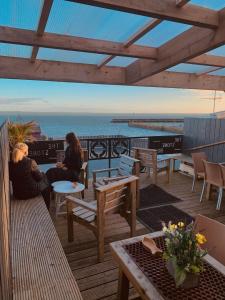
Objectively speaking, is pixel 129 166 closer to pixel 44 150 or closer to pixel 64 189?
pixel 64 189

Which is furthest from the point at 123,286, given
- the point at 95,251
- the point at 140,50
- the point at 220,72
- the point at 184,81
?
the point at 220,72

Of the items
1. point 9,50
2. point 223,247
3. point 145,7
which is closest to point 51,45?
point 9,50

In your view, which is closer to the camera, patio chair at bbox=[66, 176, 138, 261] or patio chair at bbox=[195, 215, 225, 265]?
patio chair at bbox=[195, 215, 225, 265]

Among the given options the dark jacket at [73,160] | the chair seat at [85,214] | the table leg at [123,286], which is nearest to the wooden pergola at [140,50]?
the dark jacket at [73,160]

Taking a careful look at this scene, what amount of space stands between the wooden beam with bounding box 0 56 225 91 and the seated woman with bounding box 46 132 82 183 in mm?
1036

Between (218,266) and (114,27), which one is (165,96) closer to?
(114,27)

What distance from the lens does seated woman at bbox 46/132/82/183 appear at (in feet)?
13.7

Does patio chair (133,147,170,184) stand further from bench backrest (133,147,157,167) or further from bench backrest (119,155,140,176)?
bench backrest (119,155,140,176)

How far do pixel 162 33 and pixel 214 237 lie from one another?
100 inches

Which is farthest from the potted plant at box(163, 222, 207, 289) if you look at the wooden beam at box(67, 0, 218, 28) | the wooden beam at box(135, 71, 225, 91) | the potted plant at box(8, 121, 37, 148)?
the wooden beam at box(135, 71, 225, 91)

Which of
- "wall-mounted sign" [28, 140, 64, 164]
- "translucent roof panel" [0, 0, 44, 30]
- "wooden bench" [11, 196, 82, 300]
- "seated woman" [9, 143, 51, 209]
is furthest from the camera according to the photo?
"wall-mounted sign" [28, 140, 64, 164]

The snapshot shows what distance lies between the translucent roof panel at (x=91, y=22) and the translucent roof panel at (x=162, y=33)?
262 mm

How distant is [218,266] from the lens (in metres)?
1.42

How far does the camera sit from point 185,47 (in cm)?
308
